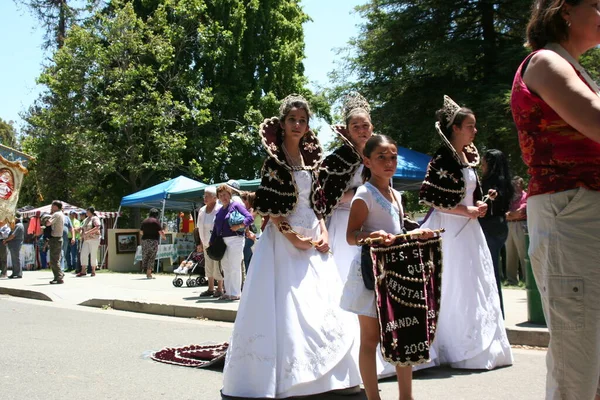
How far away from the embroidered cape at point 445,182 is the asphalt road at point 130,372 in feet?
4.87

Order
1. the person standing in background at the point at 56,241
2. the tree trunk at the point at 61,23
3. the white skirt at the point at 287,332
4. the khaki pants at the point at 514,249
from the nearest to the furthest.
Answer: the white skirt at the point at 287,332 < the khaki pants at the point at 514,249 < the person standing in background at the point at 56,241 < the tree trunk at the point at 61,23

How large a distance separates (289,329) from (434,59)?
1660 centimetres

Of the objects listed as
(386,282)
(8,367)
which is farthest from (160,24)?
(386,282)

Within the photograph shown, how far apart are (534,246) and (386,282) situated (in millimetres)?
1387

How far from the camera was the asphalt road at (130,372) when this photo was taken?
518 centimetres

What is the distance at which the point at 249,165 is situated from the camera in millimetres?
34500

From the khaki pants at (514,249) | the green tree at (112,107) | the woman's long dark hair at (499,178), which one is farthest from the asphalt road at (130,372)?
the green tree at (112,107)

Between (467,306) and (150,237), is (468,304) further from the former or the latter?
(150,237)

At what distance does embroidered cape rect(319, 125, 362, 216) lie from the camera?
19.3 feet

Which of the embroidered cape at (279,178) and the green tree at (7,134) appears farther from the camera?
the green tree at (7,134)

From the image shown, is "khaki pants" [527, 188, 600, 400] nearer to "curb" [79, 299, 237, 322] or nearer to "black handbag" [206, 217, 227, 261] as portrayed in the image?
"curb" [79, 299, 237, 322]

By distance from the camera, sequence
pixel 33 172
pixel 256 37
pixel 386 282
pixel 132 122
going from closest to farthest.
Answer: pixel 386 282, pixel 132 122, pixel 33 172, pixel 256 37

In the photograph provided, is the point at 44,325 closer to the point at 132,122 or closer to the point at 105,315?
the point at 105,315

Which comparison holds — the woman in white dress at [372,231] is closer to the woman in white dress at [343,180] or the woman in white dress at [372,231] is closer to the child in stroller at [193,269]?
the woman in white dress at [343,180]
